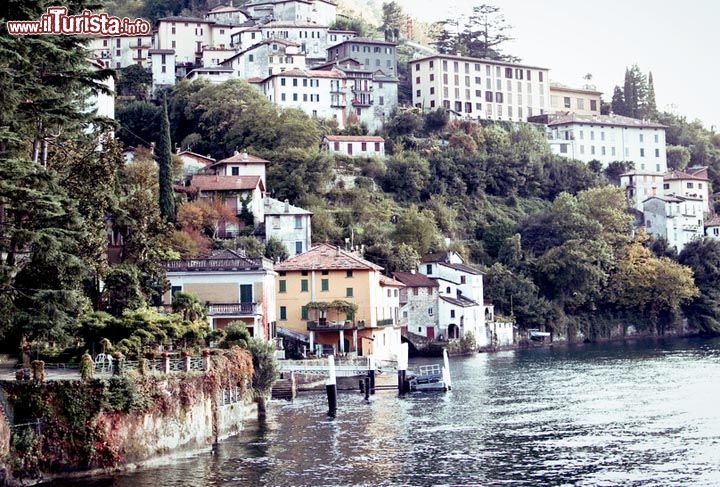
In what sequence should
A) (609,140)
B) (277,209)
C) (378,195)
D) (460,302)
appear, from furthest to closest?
(609,140), (378,195), (460,302), (277,209)

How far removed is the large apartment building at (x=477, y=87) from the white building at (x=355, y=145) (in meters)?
21.5

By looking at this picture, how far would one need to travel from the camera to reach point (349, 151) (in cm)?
14500

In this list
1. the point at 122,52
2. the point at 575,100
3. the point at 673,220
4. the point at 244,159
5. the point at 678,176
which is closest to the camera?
the point at 244,159

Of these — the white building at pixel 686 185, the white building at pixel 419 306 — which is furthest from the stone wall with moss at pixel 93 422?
the white building at pixel 686 185

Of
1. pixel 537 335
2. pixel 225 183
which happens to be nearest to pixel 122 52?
pixel 225 183

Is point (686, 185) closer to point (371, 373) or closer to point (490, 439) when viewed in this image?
point (371, 373)

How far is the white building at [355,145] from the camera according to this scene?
144 m

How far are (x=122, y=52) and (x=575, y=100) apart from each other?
70329mm

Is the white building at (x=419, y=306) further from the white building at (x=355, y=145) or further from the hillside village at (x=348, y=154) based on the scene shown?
the white building at (x=355, y=145)

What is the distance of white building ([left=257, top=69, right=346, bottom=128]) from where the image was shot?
496 feet

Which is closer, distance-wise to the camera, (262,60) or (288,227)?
(288,227)

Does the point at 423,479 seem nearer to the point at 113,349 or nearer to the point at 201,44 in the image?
the point at 113,349

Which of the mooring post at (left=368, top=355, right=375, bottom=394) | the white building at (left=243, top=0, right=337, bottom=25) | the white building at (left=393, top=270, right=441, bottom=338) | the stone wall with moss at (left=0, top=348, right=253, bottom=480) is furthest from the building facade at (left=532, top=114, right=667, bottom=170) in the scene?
the stone wall with moss at (left=0, top=348, right=253, bottom=480)

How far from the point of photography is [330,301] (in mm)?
85500
